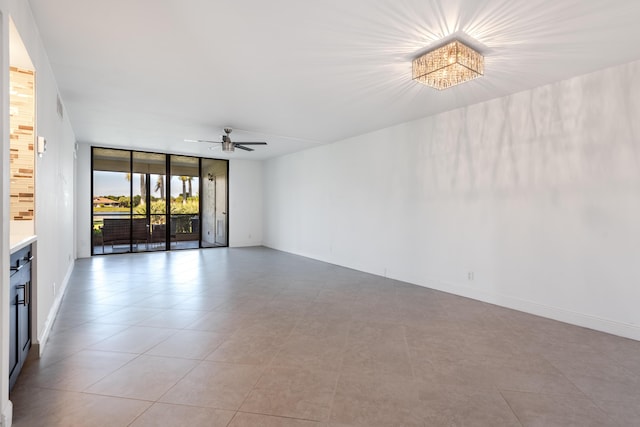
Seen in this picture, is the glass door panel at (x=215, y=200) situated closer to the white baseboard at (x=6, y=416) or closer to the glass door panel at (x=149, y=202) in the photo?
the glass door panel at (x=149, y=202)

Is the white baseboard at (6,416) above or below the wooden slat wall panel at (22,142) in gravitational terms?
below

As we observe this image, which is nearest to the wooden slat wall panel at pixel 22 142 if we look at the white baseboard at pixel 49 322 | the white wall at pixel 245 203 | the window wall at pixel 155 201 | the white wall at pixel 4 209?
the white wall at pixel 4 209

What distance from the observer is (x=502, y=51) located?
294 centimetres

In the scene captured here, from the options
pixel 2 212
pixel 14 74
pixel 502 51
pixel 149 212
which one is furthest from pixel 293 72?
pixel 149 212

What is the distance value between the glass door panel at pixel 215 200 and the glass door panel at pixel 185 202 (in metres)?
0.28

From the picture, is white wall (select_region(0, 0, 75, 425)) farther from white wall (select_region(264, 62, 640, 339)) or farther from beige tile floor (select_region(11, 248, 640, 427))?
white wall (select_region(264, 62, 640, 339))

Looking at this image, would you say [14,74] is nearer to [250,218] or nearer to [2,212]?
[2,212]

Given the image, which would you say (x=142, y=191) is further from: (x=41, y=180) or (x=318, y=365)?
(x=318, y=365)

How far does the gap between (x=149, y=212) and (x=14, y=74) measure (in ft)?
21.5

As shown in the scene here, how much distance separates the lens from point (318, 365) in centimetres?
255

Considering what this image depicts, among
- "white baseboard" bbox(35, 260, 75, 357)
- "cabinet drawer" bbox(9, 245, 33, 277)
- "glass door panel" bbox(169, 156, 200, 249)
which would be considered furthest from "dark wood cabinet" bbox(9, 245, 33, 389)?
"glass door panel" bbox(169, 156, 200, 249)

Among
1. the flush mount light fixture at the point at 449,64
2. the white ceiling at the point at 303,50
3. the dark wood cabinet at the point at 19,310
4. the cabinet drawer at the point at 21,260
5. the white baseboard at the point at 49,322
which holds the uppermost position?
the white ceiling at the point at 303,50

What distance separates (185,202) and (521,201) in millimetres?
8298

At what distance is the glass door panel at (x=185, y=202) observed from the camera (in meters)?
8.96
